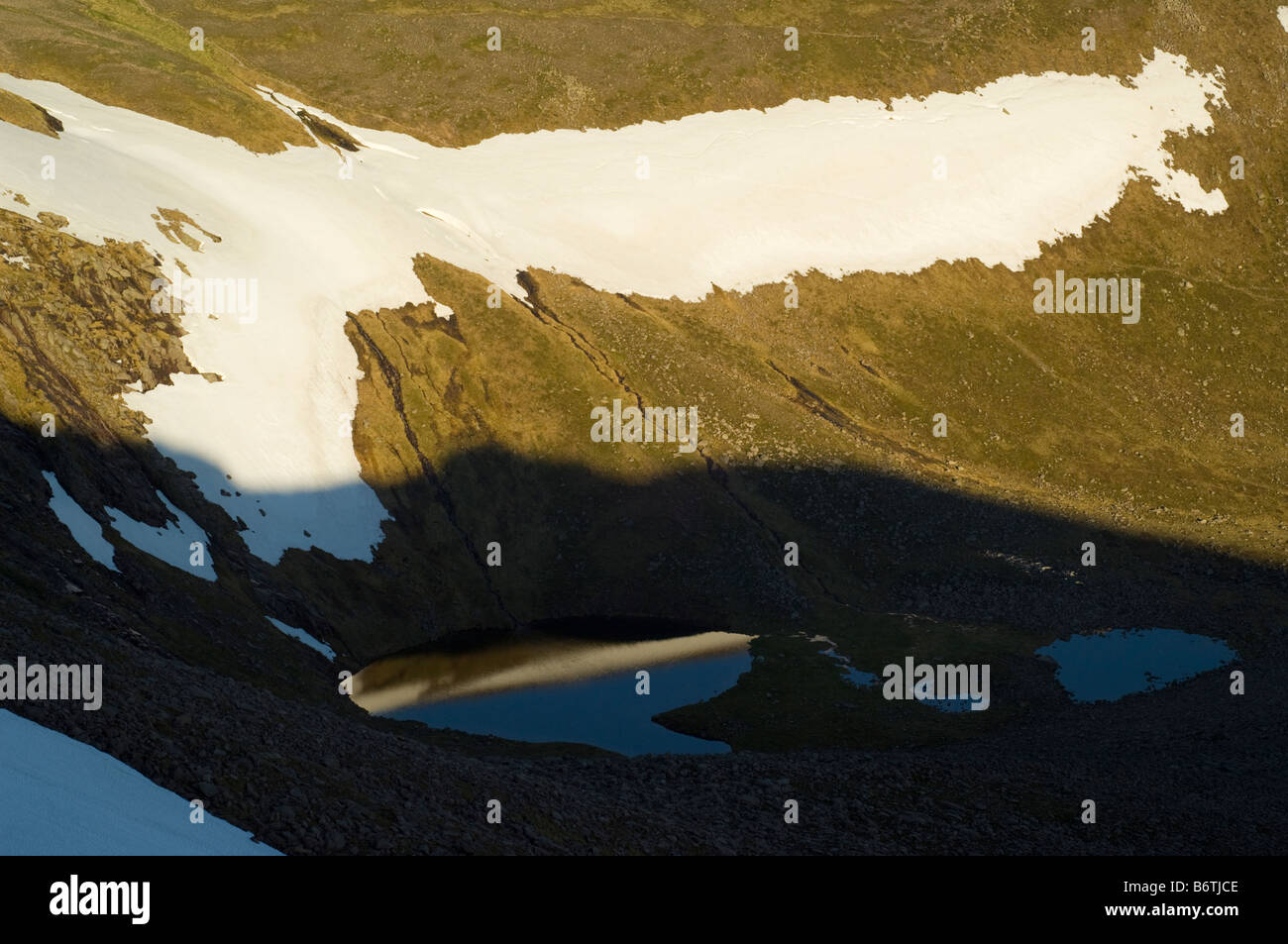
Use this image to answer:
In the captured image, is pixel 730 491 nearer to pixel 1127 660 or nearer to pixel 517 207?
pixel 1127 660

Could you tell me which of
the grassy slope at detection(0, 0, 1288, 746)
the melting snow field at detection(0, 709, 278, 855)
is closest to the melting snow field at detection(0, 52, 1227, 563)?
the grassy slope at detection(0, 0, 1288, 746)

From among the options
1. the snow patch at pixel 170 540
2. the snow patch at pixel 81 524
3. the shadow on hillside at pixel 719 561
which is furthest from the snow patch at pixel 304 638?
the snow patch at pixel 81 524

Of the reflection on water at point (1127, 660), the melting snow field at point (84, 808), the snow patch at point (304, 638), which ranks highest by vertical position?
the snow patch at point (304, 638)

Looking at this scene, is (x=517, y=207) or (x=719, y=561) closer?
(x=719, y=561)

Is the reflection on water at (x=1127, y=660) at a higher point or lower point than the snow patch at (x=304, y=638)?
lower

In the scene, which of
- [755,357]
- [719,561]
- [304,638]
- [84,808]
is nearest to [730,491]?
[719,561]

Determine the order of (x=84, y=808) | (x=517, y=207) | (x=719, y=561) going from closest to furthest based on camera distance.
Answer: (x=84, y=808), (x=719, y=561), (x=517, y=207)

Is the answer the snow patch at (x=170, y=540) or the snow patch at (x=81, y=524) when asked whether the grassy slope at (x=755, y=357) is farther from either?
the snow patch at (x=81, y=524)
